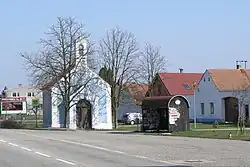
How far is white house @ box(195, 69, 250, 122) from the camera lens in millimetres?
72188

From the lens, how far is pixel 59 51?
65875 mm

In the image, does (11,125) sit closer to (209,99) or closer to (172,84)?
(172,84)

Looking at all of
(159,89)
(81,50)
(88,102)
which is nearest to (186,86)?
(159,89)

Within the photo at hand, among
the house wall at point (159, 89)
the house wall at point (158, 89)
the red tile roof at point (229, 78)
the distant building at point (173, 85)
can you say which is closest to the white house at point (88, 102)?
the distant building at point (173, 85)

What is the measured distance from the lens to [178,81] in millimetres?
87438

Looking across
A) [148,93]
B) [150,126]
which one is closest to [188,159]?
[150,126]

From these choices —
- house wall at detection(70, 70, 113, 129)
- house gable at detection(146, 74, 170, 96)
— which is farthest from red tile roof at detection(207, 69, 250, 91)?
house wall at detection(70, 70, 113, 129)

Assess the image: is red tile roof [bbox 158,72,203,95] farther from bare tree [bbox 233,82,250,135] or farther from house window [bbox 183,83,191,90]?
bare tree [bbox 233,82,250,135]

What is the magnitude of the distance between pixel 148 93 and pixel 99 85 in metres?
9.70

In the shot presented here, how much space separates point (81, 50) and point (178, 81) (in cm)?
2369

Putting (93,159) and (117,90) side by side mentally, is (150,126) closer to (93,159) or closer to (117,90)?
(117,90)

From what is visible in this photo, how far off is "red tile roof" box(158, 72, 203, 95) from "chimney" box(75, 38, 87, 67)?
17410 millimetres

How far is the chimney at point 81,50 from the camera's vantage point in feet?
220

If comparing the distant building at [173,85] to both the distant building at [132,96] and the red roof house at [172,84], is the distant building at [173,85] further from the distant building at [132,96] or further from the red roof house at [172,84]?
the distant building at [132,96]
